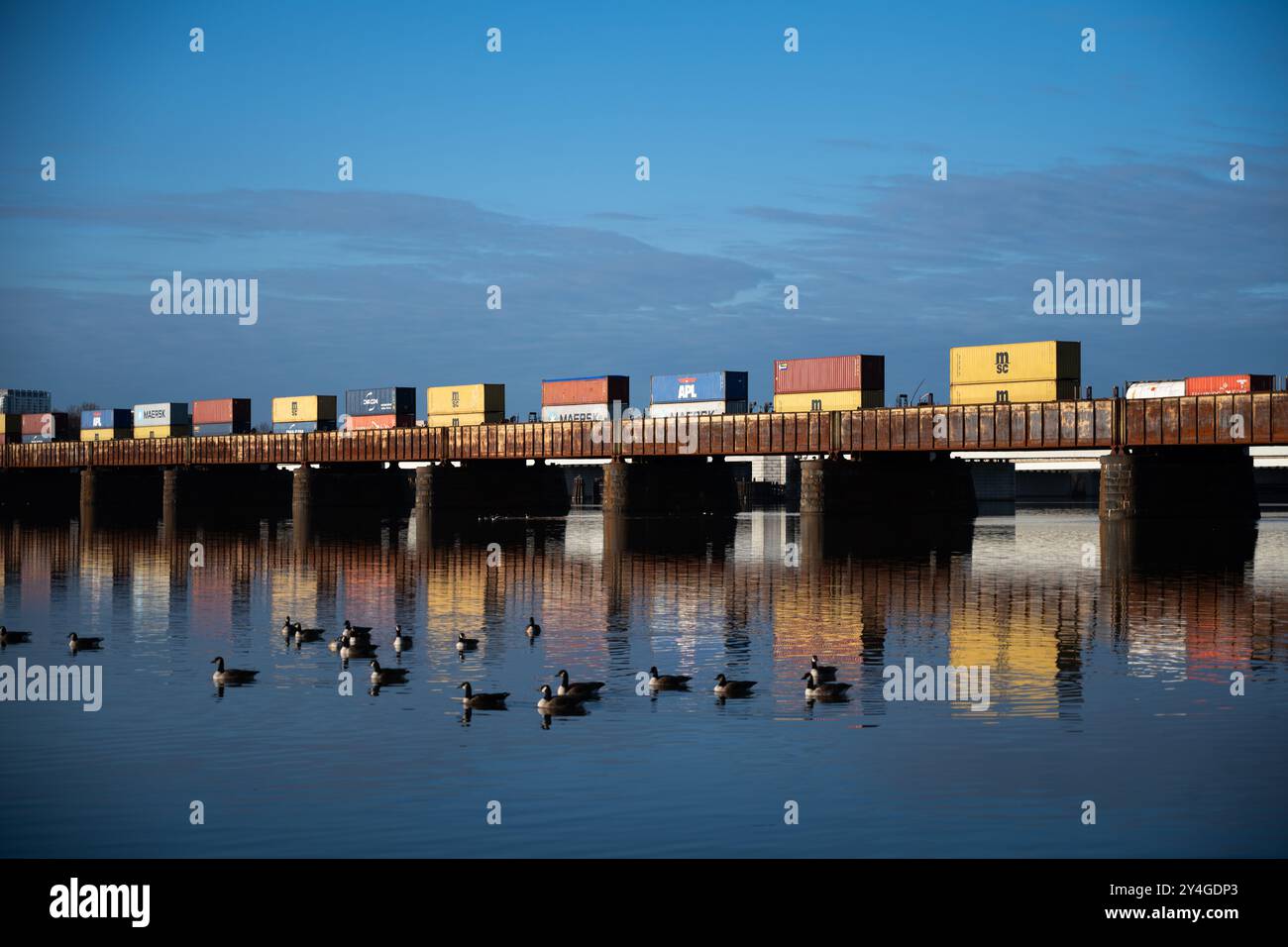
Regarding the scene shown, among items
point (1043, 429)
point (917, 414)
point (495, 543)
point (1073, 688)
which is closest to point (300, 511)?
point (495, 543)

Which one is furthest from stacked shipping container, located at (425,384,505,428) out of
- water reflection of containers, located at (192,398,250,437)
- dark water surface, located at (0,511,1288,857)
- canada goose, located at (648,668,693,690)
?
canada goose, located at (648,668,693,690)

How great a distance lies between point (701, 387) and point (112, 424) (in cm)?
7827

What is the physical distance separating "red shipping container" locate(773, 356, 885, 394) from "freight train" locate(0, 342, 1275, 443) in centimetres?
7

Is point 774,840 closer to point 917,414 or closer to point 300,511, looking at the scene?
point 917,414

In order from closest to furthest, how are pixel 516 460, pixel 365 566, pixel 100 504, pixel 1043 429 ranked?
1. pixel 365 566
2. pixel 1043 429
3. pixel 516 460
4. pixel 100 504

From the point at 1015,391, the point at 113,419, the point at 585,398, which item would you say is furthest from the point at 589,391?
the point at 113,419

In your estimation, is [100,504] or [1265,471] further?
[1265,471]

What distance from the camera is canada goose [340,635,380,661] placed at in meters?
33.3

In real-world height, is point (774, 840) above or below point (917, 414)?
below

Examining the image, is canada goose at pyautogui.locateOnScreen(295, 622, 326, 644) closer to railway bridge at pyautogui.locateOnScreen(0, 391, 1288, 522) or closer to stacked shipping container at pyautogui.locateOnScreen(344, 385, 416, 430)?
railway bridge at pyautogui.locateOnScreen(0, 391, 1288, 522)

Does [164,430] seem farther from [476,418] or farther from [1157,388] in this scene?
[1157,388]

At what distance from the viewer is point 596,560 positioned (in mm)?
65438

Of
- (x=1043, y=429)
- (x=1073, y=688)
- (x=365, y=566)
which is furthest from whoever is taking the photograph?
(x=1043, y=429)
